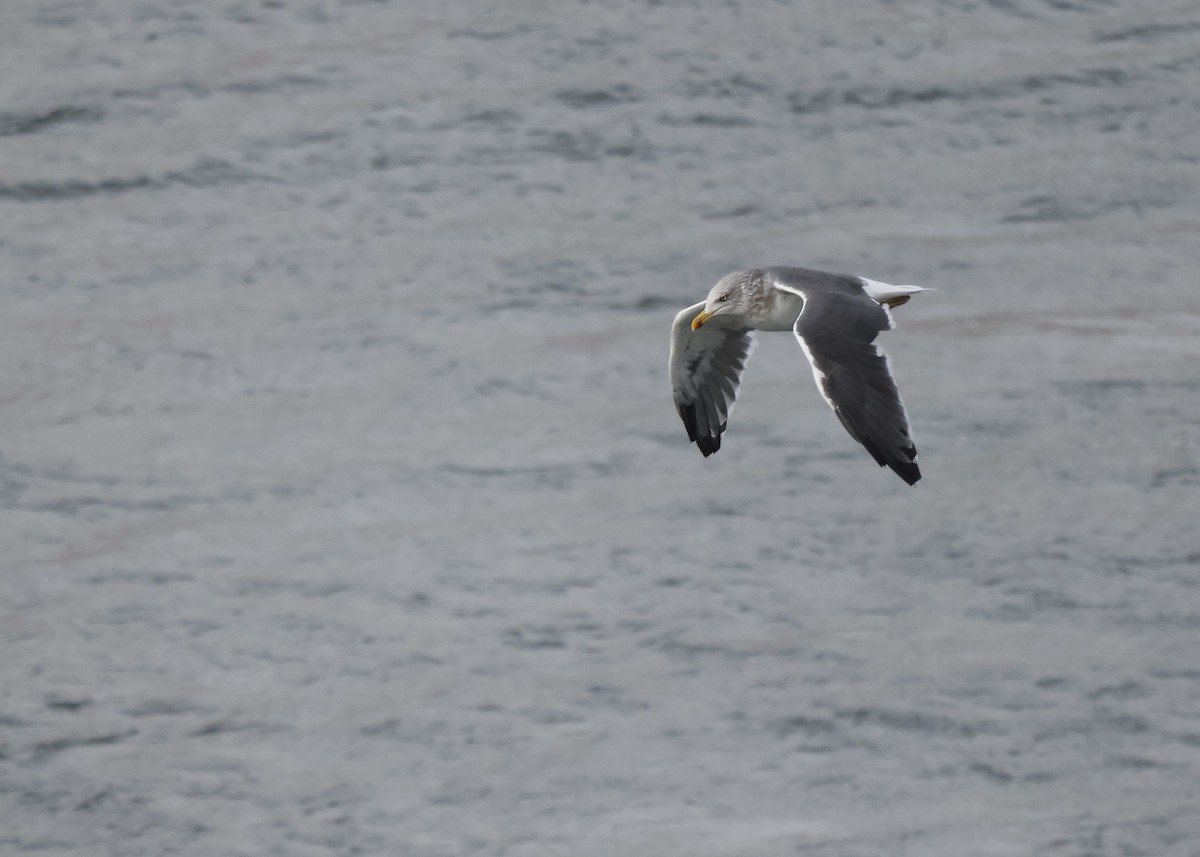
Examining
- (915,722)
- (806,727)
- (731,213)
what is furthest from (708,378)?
(731,213)

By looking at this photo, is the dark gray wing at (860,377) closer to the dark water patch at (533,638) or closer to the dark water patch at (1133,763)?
the dark water patch at (1133,763)

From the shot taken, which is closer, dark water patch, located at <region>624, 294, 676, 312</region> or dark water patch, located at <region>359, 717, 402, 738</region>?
dark water patch, located at <region>359, 717, 402, 738</region>

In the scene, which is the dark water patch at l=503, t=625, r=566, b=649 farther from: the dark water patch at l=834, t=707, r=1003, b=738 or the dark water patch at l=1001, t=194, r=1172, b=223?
the dark water patch at l=1001, t=194, r=1172, b=223

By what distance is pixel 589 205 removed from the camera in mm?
20109

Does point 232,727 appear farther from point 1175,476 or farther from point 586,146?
point 1175,476

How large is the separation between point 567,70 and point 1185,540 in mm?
8674

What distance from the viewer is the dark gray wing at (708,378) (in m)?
11.9

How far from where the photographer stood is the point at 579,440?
59.3 ft

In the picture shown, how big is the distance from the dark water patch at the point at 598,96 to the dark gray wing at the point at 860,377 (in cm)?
1099

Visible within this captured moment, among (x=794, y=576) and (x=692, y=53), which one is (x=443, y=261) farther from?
(x=794, y=576)

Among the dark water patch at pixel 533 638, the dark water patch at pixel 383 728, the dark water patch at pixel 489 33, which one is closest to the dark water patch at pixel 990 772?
the dark water patch at pixel 533 638

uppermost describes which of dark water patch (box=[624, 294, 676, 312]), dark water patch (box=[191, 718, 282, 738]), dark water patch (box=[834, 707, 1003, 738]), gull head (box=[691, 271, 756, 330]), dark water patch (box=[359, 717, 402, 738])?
gull head (box=[691, 271, 756, 330])

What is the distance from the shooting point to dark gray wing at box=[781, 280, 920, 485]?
9.83 m

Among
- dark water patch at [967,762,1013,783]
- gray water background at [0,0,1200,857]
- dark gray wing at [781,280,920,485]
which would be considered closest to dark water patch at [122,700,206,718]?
gray water background at [0,0,1200,857]
